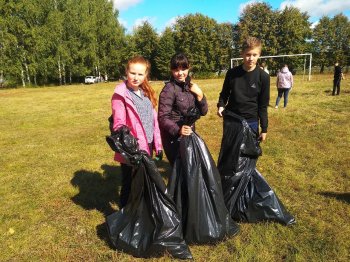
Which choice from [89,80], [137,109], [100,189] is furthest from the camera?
[89,80]

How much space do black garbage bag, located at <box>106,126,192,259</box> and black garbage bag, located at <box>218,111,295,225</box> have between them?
851 millimetres

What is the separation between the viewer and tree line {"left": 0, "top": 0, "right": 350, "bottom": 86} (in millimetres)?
37031

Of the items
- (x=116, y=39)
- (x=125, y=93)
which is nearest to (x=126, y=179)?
(x=125, y=93)

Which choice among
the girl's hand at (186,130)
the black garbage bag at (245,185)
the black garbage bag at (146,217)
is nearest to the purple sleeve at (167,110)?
the girl's hand at (186,130)

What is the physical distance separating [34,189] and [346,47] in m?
61.9

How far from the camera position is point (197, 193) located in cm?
328

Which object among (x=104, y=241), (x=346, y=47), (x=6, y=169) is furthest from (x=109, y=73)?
(x=104, y=241)

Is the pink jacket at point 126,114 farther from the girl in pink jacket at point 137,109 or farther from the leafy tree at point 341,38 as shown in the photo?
the leafy tree at point 341,38

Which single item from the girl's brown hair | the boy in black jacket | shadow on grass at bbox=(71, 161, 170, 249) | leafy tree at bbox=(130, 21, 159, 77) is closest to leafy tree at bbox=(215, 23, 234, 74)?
leafy tree at bbox=(130, 21, 159, 77)

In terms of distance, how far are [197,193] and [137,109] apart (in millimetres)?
1054

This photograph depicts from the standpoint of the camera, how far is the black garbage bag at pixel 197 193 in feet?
10.7

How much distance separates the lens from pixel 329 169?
567cm

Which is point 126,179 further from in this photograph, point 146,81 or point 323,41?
point 323,41

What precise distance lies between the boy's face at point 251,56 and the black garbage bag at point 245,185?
2.02 feet
